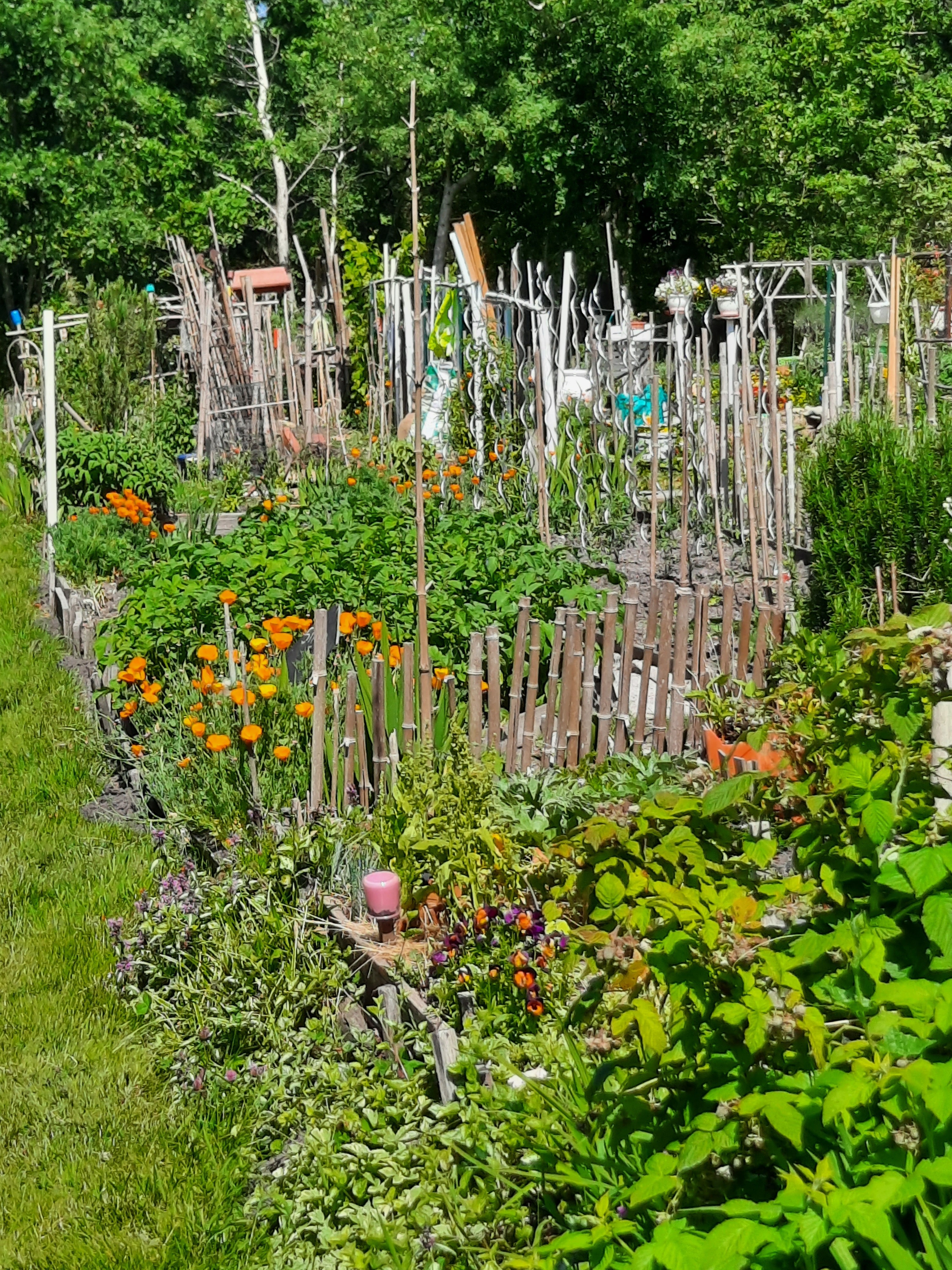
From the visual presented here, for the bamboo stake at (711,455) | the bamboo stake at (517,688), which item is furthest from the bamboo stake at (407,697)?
the bamboo stake at (711,455)

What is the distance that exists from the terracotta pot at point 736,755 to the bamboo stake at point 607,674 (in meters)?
0.36

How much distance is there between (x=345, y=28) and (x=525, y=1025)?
20.7 m

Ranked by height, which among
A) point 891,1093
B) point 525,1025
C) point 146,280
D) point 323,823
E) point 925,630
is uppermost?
point 146,280

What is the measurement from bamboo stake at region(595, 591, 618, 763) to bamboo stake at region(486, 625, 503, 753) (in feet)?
1.40

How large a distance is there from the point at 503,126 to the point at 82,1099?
738 inches

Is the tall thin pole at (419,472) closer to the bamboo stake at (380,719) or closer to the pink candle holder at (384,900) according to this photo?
the bamboo stake at (380,719)

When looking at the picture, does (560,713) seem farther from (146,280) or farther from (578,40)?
(146,280)

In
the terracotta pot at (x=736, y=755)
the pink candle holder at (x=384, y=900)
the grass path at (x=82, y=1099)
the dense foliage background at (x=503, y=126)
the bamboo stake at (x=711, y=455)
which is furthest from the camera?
the dense foliage background at (x=503, y=126)

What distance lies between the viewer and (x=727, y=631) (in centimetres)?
460

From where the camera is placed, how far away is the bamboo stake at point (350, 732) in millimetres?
3818

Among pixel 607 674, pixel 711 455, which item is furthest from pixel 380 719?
pixel 711 455

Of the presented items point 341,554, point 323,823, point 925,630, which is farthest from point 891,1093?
point 341,554

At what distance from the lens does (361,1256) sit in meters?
2.24

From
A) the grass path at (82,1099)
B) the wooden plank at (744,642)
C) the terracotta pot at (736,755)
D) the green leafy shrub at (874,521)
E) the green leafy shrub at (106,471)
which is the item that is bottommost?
the grass path at (82,1099)
